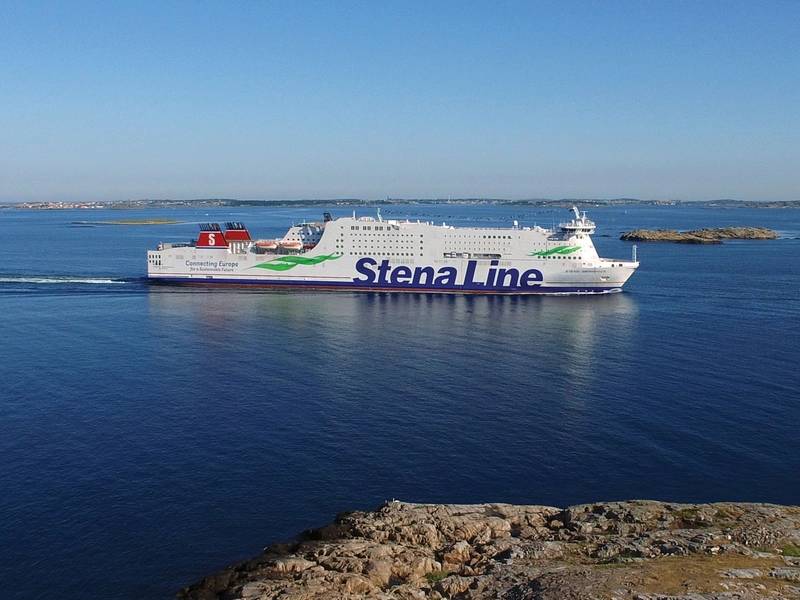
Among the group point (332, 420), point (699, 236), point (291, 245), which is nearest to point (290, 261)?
point (291, 245)

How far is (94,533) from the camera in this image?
51.0ft

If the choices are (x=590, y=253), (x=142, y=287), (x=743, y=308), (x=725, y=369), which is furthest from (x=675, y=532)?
(x=142, y=287)

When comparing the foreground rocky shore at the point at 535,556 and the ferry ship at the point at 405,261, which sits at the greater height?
the ferry ship at the point at 405,261

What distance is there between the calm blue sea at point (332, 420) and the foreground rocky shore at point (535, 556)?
1587 mm

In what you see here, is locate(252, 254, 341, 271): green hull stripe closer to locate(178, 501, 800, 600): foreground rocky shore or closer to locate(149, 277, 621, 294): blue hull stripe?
locate(149, 277, 621, 294): blue hull stripe

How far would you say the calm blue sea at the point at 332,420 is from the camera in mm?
16047

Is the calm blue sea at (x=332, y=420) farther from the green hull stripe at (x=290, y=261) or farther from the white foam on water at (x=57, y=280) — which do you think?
the green hull stripe at (x=290, y=261)

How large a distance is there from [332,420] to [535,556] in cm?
1035

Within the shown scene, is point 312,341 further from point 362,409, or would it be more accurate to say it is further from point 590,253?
point 590,253

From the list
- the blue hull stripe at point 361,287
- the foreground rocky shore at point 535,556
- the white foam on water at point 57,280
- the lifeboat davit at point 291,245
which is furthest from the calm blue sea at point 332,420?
the lifeboat davit at point 291,245

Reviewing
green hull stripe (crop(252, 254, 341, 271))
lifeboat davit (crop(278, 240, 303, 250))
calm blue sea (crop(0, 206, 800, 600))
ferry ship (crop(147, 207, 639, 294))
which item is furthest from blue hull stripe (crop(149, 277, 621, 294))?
calm blue sea (crop(0, 206, 800, 600))

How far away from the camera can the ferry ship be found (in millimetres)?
50500

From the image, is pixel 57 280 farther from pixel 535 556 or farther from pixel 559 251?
pixel 535 556

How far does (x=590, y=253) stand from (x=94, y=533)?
42745 mm
